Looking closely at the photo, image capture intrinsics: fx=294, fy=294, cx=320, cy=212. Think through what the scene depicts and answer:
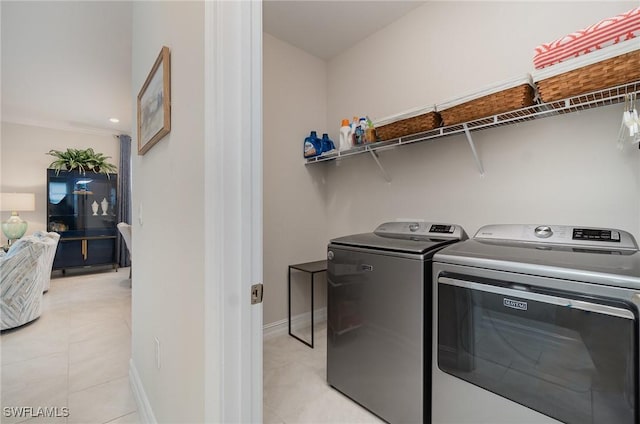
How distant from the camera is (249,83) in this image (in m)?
0.76

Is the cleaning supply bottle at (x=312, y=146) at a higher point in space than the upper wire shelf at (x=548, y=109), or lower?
higher

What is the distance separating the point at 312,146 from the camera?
2.56 meters

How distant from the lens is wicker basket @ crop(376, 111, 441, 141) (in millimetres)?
1667

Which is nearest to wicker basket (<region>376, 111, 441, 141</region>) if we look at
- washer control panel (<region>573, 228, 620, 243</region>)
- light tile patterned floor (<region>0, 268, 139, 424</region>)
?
washer control panel (<region>573, 228, 620, 243</region>)

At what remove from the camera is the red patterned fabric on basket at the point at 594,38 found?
1044mm

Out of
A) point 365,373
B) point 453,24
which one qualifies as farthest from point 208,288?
point 453,24

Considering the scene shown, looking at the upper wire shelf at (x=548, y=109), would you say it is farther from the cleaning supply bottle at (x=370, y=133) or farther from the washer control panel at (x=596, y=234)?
the washer control panel at (x=596, y=234)

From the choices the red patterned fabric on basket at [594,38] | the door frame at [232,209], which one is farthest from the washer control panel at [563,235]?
the door frame at [232,209]

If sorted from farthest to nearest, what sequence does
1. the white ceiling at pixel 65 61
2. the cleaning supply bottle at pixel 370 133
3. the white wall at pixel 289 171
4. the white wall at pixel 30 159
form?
the white wall at pixel 30 159, the white wall at pixel 289 171, the white ceiling at pixel 65 61, the cleaning supply bottle at pixel 370 133

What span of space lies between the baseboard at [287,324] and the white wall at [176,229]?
1020 millimetres

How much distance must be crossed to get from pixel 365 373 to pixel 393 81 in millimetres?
2014

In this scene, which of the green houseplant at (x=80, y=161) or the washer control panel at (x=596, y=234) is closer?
the washer control panel at (x=596, y=234)

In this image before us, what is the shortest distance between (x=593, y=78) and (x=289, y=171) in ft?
6.45

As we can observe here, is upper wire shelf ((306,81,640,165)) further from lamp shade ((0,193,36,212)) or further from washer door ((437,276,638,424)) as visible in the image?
lamp shade ((0,193,36,212))
